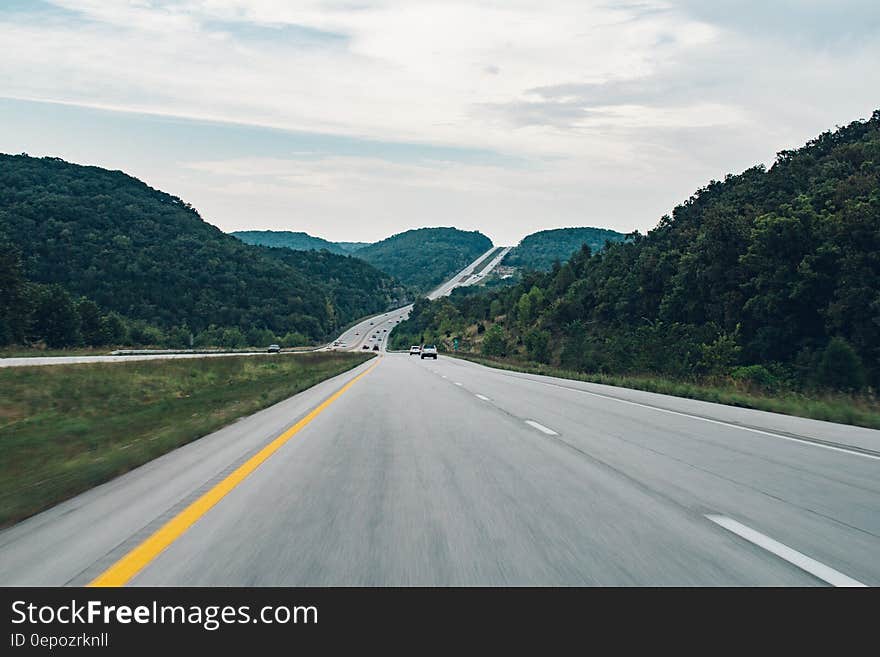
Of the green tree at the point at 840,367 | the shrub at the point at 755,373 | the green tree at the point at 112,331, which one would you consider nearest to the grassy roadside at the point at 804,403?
the green tree at the point at 840,367

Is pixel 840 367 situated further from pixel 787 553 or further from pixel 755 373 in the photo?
pixel 787 553

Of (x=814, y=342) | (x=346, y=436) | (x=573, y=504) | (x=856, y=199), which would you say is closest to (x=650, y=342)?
(x=814, y=342)

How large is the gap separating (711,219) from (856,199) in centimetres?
1797

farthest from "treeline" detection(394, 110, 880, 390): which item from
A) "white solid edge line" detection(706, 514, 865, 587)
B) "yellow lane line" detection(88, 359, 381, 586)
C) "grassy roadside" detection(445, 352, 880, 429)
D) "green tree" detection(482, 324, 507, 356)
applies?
"white solid edge line" detection(706, 514, 865, 587)

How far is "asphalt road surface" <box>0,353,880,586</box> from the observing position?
4891 millimetres

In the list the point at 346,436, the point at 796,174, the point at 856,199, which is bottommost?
the point at 346,436

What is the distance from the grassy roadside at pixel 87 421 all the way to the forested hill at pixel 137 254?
303 feet

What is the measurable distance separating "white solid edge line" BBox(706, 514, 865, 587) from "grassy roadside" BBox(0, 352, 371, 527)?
5831 mm

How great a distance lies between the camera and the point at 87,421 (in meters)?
17.4

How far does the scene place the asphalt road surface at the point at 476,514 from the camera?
489 centimetres

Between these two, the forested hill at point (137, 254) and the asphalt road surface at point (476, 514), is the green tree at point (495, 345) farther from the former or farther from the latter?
the asphalt road surface at point (476, 514)

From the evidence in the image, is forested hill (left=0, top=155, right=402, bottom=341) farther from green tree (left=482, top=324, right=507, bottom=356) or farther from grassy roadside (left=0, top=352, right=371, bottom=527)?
grassy roadside (left=0, top=352, right=371, bottom=527)

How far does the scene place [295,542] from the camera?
5590 millimetres
